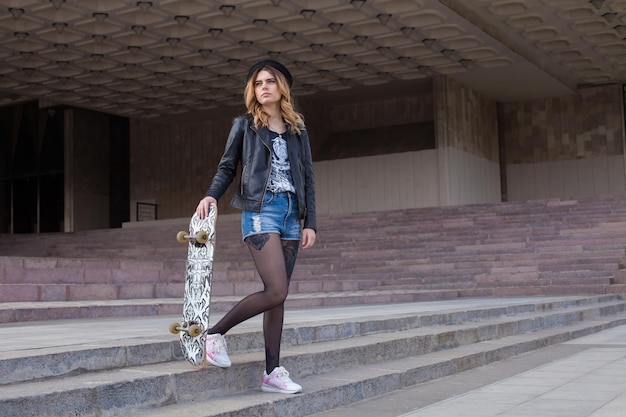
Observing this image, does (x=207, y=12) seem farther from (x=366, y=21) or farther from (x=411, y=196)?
(x=411, y=196)

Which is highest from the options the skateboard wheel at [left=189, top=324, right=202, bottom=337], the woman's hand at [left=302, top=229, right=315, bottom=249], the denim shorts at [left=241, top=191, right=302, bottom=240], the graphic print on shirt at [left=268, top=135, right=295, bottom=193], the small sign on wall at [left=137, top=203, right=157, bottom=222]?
the small sign on wall at [left=137, top=203, right=157, bottom=222]

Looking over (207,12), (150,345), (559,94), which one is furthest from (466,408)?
(559,94)

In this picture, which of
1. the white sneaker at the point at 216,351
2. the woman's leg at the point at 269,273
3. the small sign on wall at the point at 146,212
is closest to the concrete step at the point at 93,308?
the white sneaker at the point at 216,351

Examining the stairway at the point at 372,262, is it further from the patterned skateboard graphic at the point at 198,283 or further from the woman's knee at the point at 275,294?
the woman's knee at the point at 275,294

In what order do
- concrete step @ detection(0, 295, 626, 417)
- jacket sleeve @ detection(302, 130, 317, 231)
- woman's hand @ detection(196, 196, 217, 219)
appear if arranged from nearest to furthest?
concrete step @ detection(0, 295, 626, 417), woman's hand @ detection(196, 196, 217, 219), jacket sleeve @ detection(302, 130, 317, 231)

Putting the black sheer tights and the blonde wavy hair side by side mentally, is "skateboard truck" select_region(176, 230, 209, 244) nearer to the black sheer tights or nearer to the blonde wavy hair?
the black sheer tights

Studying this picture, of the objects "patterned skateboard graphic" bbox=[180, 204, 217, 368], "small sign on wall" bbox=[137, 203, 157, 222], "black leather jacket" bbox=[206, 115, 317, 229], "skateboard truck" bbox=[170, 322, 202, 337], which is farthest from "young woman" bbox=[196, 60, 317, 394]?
"small sign on wall" bbox=[137, 203, 157, 222]

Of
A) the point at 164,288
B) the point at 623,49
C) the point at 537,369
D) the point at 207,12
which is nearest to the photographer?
the point at 537,369

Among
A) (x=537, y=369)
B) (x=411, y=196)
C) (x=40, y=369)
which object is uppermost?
(x=411, y=196)

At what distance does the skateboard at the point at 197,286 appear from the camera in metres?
3.54

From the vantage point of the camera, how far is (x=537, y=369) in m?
5.70

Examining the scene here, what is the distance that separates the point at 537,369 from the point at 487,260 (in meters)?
9.54

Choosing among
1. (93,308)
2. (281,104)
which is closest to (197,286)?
(281,104)

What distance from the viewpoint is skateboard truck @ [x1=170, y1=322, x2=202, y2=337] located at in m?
3.52
